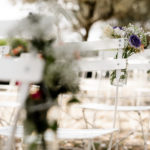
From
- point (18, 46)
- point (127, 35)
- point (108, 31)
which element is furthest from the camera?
point (108, 31)

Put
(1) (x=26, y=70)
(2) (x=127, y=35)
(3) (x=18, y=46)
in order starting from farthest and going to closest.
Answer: (2) (x=127, y=35) < (3) (x=18, y=46) < (1) (x=26, y=70)

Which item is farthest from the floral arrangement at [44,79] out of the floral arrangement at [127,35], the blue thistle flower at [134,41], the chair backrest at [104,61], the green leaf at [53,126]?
the floral arrangement at [127,35]

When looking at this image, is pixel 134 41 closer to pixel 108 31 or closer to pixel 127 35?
pixel 127 35

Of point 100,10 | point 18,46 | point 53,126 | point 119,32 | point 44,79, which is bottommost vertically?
point 53,126

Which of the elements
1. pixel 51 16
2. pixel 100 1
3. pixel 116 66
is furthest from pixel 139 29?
pixel 100 1

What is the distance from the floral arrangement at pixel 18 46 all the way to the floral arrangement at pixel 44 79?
4 cm

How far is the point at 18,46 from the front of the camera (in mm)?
1281

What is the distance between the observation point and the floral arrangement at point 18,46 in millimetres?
1272

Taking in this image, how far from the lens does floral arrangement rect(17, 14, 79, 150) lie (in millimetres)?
1213

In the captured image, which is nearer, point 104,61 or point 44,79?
point 44,79

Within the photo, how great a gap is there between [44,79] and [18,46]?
181 millimetres

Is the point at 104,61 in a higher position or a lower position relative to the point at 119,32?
lower

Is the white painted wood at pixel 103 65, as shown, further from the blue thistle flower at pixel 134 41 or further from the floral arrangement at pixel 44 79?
the floral arrangement at pixel 44 79

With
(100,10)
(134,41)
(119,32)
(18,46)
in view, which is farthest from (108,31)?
(100,10)
